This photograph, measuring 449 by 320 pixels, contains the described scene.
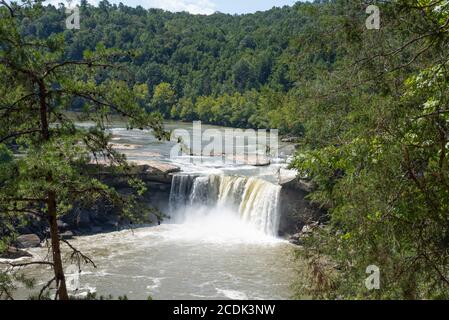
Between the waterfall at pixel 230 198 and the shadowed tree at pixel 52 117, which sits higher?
the shadowed tree at pixel 52 117

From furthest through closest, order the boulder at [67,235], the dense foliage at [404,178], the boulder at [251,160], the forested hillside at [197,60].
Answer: the forested hillside at [197,60] < the boulder at [251,160] < the boulder at [67,235] < the dense foliage at [404,178]

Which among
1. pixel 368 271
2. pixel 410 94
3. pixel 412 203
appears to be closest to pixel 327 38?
pixel 410 94

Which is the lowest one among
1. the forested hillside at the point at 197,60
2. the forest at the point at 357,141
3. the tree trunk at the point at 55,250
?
the tree trunk at the point at 55,250

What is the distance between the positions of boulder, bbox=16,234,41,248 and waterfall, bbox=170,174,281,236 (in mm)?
6921

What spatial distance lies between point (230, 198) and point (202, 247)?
193 inches

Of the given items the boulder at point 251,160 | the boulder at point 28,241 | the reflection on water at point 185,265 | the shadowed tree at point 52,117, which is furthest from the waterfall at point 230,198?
the shadowed tree at point 52,117

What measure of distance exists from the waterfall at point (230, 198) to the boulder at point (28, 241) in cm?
692

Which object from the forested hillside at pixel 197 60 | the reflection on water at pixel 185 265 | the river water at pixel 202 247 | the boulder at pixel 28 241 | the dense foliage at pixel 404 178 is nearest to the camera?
the dense foliage at pixel 404 178

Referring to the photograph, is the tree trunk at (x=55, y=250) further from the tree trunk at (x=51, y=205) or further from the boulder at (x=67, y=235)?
the boulder at (x=67, y=235)

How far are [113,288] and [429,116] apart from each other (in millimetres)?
12193

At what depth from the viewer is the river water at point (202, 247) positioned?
15.0m

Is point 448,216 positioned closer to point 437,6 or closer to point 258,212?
point 437,6

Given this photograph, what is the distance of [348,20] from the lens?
5844mm

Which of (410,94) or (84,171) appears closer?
(410,94)
